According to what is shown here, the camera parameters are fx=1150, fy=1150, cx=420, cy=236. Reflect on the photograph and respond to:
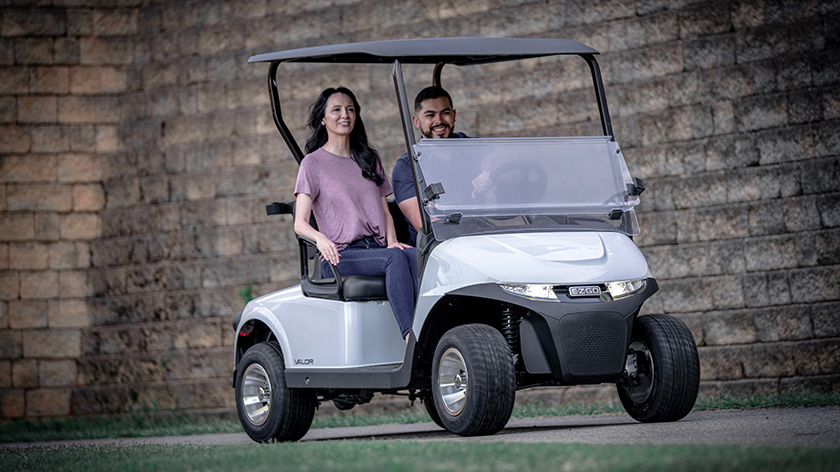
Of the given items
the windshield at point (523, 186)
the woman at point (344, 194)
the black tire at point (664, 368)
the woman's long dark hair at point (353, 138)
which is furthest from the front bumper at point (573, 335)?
the woman's long dark hair at point (353, 138)

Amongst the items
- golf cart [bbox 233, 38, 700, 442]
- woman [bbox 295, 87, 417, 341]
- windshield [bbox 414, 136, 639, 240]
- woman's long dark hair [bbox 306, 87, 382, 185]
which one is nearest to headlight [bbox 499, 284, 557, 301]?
golf cart [bbox 233, 38, 700, 442]

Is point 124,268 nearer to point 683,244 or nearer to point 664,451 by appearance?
point 683,244

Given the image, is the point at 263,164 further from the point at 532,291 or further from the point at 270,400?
the point at 532,291

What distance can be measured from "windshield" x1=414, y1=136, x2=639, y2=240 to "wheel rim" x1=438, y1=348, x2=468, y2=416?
0.74 meters

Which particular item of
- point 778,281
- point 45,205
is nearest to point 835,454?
point 778,281

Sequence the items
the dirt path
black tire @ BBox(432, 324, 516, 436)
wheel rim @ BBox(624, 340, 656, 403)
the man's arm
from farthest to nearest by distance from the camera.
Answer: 1. the man's arm
2. wheel rim @ BBox(624, 340, 656, 403)
3. black tire @ BBox(432, 324, 516, 436)
4. the dirt path

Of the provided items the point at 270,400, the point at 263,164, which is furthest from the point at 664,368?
the point at 263,164

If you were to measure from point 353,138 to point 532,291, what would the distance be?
2.24 metres

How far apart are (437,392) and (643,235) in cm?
461

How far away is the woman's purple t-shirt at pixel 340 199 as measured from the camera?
7.37 meters

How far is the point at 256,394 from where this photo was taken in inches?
303

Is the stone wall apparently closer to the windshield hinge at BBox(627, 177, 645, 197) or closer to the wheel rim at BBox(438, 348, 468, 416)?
the windshield hinge at BBox(627, 177, 645, 197)

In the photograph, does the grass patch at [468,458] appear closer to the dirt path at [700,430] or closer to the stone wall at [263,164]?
the dirt path at [700,430]

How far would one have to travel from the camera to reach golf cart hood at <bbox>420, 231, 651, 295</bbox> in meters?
6.04
